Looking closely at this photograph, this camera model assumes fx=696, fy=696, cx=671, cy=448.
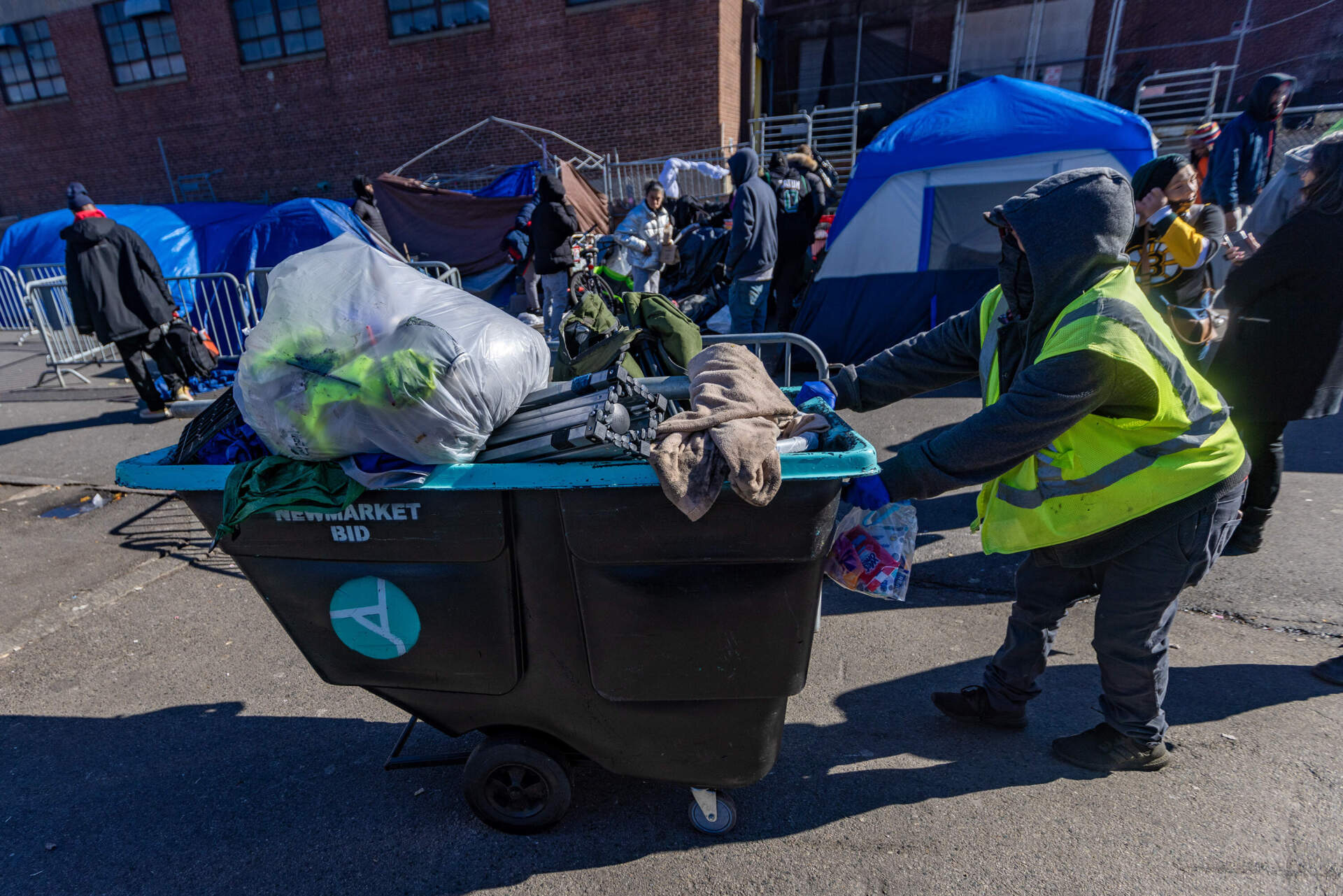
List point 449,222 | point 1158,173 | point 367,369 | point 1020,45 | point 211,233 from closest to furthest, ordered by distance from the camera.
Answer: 1. point 367,369
2. point 1158,173
3. point 449,222
4. point 211,233
5. point 1020,45

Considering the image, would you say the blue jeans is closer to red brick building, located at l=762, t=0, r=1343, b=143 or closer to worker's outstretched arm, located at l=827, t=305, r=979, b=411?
worker's outstretched arm, located at l=827, t=305, r=979, b=411

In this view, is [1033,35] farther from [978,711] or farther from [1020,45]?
[978,711]

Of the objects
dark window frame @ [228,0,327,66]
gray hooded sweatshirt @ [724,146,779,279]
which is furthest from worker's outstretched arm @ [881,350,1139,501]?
dark window frame @ [228,0,327,66]

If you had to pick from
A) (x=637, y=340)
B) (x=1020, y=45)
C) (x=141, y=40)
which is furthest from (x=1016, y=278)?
(x=141, y=40)

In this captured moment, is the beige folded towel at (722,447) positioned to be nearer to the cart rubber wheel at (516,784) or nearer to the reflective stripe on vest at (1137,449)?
the reflective stripe on vest at (1137,449)

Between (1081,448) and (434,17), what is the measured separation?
1627 cm

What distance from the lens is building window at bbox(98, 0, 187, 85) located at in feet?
52.8

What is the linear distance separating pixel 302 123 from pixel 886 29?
1378 cm

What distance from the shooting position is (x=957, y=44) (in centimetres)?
1537

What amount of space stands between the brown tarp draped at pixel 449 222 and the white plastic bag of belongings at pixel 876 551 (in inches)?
390

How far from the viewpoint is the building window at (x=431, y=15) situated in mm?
13961

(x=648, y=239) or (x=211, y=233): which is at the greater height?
(x=648, y=239)

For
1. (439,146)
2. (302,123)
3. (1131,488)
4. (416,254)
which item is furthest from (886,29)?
(1131,488)

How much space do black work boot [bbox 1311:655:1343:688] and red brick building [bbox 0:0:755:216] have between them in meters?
12.5
